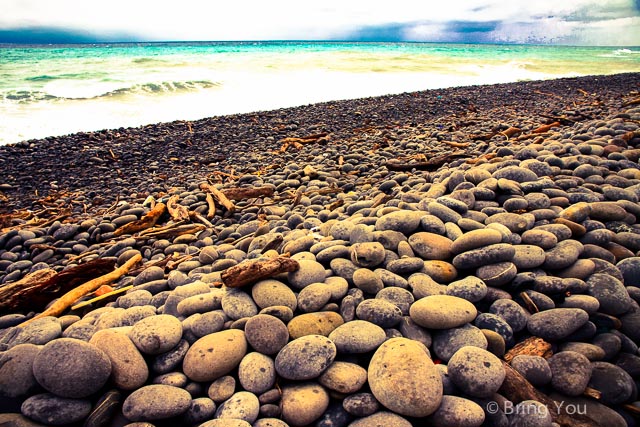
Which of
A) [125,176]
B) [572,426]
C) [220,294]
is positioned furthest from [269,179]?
[572,426]

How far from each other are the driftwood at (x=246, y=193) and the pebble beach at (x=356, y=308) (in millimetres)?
324

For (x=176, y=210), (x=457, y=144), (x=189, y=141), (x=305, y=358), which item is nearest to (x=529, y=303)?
(x=305, y=358)

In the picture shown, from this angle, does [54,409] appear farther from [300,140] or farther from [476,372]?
[300,140]

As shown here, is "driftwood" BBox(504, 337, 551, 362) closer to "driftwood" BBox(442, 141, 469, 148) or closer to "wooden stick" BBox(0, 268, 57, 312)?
"wooden stick" BBox(0, 268, 57, 312)

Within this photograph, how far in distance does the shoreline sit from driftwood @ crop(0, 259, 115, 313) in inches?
99.8

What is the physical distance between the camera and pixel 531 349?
5.31 ft

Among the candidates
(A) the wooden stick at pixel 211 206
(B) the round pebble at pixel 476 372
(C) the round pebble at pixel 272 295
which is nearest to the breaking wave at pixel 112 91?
(A) the wooden stick at pixel 211 206

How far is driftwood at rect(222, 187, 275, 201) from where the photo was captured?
4.31m

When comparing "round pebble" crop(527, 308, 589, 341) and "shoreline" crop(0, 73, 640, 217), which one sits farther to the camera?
"shoreline" crop(0, 73, 640, 217)

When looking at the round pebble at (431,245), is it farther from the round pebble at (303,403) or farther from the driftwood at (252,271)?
the round pebble at (303,403)

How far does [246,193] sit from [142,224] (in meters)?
1.18

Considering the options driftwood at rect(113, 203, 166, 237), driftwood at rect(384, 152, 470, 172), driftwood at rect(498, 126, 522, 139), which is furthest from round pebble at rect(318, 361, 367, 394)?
driftwood at rect(498, 126, 522, 139)

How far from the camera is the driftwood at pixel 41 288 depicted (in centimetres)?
241

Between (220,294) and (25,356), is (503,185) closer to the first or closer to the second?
(220,294)
